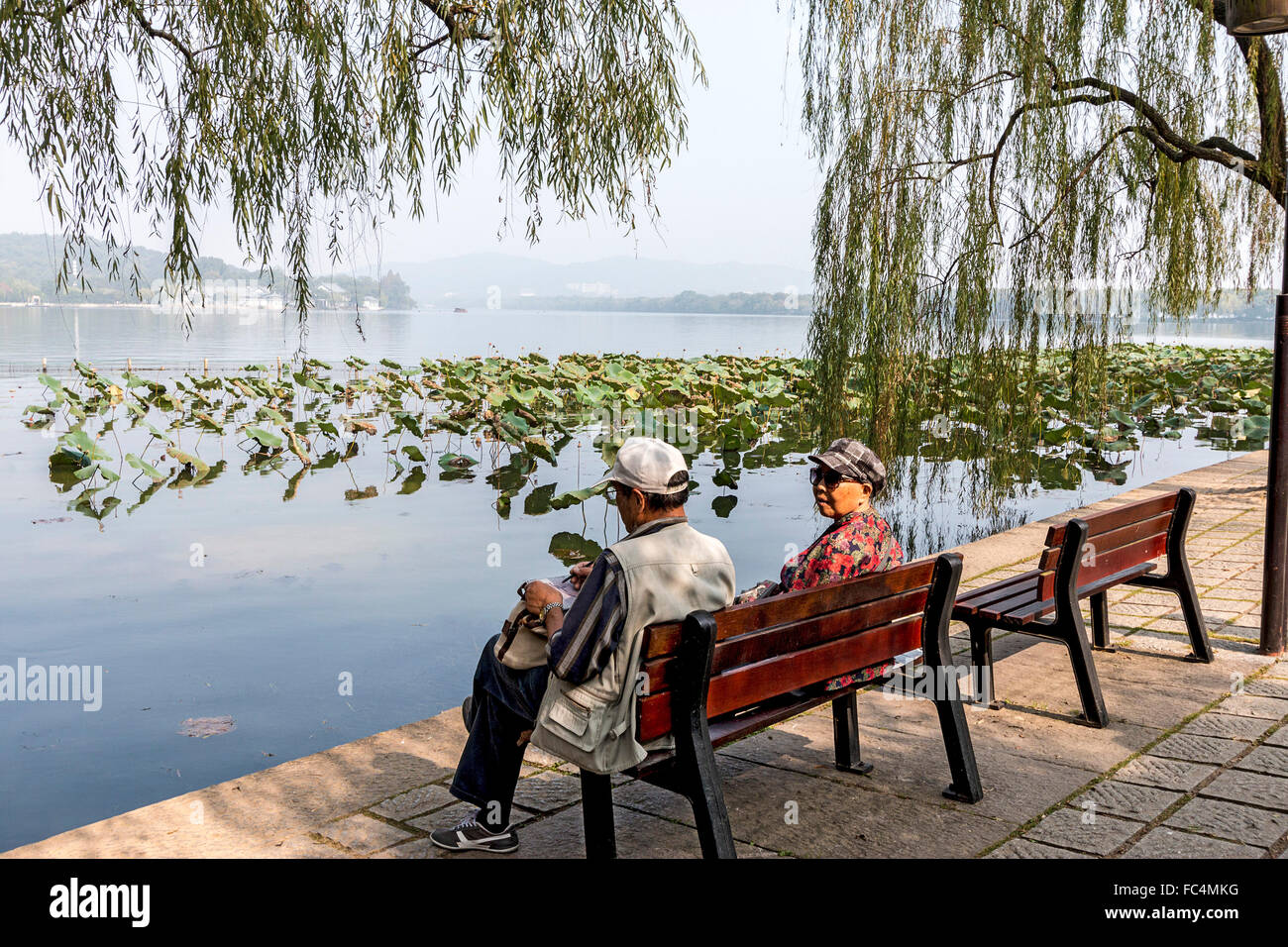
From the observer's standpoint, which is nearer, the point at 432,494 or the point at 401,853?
the point at 401,853

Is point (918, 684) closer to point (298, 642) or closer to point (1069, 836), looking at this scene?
point (1069, 836)

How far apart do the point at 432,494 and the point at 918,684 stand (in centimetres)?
880

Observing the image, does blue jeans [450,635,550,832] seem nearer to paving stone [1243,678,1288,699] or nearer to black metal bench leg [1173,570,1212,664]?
paving stone [1243,678,1288,699]

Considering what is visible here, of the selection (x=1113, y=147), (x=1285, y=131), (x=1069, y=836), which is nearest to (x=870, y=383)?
(x=1113, y=147)

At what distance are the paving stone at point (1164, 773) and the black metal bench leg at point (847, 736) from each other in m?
0.79

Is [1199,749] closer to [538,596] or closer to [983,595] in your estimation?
[983,595]

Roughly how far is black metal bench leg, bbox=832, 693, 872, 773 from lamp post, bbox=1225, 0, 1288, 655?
227 centimetres

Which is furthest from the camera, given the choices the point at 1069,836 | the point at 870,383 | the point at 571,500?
the point at 571,500

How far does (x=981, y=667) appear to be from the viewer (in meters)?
4.23

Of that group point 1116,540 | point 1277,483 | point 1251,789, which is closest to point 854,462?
point 1251,789

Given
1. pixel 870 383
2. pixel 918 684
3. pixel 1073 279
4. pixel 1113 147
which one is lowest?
pixel 918 684

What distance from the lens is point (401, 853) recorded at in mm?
2951

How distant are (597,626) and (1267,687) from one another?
3.13m
